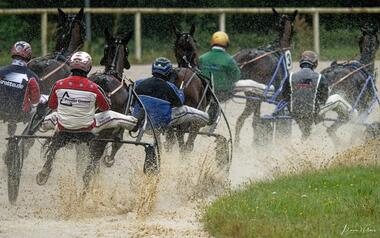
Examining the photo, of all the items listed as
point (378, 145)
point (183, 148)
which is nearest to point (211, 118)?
point (183, 148)

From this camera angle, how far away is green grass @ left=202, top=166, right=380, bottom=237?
11.8 m

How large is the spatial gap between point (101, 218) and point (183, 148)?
4297 millimetres

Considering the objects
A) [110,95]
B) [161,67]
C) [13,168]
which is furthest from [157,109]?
[13,168]

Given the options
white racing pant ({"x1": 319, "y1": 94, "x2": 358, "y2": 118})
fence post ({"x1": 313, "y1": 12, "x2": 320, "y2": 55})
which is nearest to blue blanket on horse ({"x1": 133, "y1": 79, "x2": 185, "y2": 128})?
white racing pant ({"x1": 319, "y1": 94, "x2": 358, "y2": 118})

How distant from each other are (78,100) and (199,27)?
21146 mm

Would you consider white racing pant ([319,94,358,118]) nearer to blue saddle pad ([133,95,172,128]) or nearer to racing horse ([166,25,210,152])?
racing horse ([166,25,210,152])

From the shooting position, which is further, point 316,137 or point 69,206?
point 316,137

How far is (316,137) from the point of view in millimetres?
22047

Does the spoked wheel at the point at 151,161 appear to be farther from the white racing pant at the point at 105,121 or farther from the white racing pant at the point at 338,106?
the white racing pant at the point at 338,106

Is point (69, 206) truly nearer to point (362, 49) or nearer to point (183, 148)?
point (183, 148)

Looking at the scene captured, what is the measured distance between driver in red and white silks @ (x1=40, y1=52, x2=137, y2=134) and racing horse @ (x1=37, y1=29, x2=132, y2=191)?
0.47 feet

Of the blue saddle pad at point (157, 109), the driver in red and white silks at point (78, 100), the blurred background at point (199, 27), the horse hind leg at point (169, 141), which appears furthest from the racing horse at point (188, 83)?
the blurred background at point (199, 27)

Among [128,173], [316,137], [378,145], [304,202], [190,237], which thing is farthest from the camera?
[316,137]

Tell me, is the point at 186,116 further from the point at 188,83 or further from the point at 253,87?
the point at 253,87
